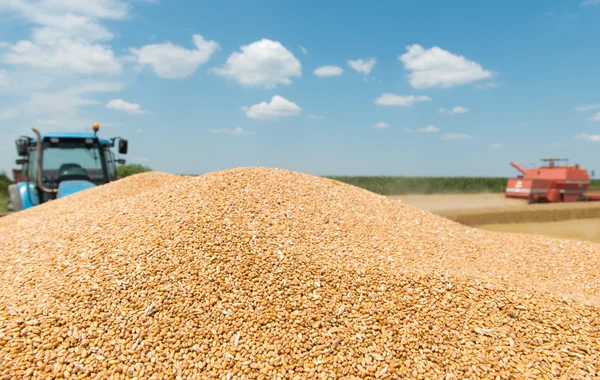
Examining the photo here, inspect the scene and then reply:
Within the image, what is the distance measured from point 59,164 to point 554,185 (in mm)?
14007

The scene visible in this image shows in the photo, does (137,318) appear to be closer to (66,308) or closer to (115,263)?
(66,308)

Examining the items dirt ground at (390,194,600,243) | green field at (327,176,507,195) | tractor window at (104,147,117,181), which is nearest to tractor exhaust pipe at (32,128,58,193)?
tractor window at (104,147,117,181)

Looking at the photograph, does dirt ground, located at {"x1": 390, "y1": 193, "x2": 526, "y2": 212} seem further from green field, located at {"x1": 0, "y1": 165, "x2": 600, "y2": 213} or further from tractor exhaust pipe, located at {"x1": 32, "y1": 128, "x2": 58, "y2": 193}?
tractor exhaust pipe, located at {"x1": 32, "y1": 128, "x2": 58, "y2": 193}

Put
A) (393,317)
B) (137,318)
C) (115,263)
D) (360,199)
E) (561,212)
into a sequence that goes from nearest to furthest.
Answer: (137,318), (393,317), (115,263), (360,199), (561,212)

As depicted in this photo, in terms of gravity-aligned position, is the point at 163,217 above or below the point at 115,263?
above

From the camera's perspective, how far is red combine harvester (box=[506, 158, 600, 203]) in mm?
13641

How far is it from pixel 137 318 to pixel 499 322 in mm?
2594

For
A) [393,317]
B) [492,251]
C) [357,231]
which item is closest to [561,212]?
[492,251]

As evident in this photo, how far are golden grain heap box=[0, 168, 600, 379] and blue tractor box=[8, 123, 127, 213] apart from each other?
108 inches

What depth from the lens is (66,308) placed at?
295 centimetres

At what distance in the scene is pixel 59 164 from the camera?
7371 millimetres

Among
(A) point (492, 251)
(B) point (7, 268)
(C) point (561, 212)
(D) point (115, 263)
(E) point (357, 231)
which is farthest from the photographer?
(C) point (561, 212)

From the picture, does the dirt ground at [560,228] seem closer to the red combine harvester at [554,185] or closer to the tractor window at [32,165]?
the red combine harvester at [554,185]

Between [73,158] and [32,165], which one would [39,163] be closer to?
[73,158]
